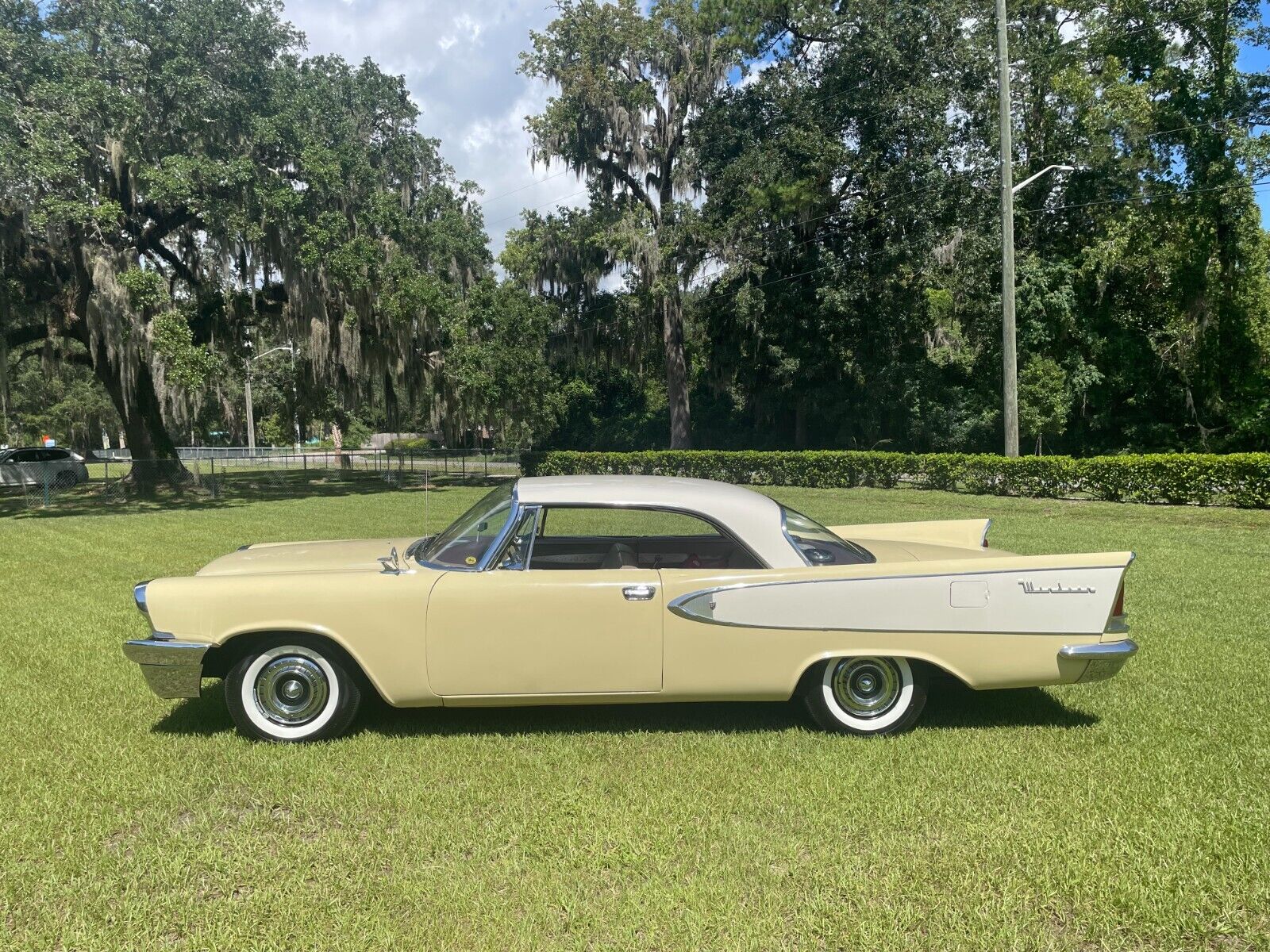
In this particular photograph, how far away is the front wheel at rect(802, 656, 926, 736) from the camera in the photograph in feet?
14.0

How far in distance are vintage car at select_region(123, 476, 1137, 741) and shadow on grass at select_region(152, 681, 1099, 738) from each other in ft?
1.04

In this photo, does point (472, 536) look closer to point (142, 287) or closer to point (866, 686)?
point (866, 686)

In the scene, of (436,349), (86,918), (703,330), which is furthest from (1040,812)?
(703,330)

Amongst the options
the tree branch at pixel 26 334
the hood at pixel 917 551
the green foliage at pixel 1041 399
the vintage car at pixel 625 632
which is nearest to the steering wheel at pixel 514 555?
the vintage car at pixel 625 632

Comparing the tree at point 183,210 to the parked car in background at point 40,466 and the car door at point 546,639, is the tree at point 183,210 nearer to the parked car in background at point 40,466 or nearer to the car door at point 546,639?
the parked car in background at point 40,466

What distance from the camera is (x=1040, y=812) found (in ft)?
11.4

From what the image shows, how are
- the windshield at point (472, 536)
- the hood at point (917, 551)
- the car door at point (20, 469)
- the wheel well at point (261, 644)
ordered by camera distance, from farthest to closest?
the car door at point (20, 469) < the hood at point (917, 551) < the windshield at point (472, 536) < the wheel well at point (261, 644)

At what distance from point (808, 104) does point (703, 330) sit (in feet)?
28.7

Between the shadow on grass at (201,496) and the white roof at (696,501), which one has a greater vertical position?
the white roof at (696,501)

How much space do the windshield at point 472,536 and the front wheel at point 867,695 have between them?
1.79 m

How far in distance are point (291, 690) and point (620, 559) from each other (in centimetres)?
178

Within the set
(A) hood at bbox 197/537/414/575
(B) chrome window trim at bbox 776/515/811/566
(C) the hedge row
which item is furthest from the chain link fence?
(B) chrome window trim at bbox 776/515/811/566

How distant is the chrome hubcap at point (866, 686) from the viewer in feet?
14.1

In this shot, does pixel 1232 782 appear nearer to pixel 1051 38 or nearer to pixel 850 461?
pixel 850 461
